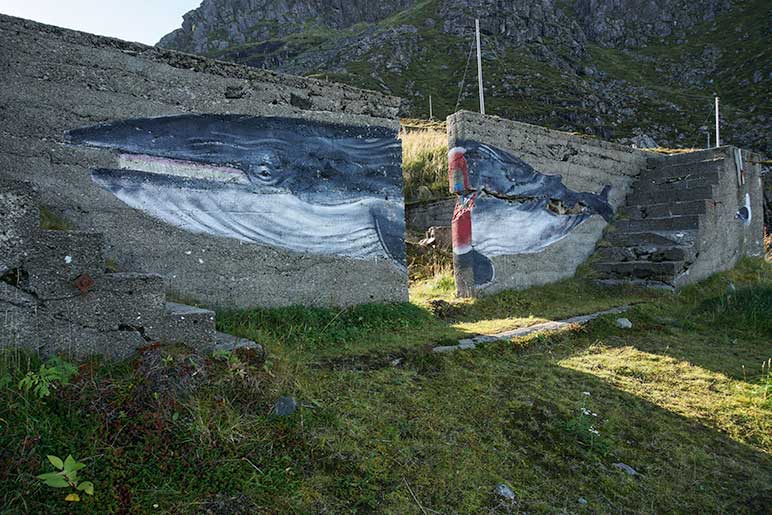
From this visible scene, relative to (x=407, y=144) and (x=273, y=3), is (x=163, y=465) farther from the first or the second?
(x=273, y=3)

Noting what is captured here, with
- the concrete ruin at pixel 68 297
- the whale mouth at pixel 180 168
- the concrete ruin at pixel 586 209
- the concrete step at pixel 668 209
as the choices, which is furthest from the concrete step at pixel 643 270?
the concrete ruin at pixel 68 297

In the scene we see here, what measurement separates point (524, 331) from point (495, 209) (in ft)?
7.81

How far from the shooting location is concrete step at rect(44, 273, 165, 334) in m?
2.88

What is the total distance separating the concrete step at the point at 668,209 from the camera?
8.77 metres

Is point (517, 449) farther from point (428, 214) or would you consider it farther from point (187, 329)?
point (428, 214)

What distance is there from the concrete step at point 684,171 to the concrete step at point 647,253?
2.00m

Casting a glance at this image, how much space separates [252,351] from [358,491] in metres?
1.34

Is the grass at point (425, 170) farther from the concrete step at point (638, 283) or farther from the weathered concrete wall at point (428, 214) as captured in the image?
the concrete step at point (638, 283)

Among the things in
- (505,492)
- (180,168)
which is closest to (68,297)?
(180,168)

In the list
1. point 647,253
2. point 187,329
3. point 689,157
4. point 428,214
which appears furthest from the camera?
point 428,214

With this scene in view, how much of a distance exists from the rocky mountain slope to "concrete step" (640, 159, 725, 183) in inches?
1207

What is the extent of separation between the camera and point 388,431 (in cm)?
295

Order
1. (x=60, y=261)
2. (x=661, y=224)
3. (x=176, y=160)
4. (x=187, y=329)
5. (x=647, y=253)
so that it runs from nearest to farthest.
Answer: (x=60, y=261) → (x=187, y=329) → (x=176, y=160) → (x=647, y=253) → (x=661, y=224)

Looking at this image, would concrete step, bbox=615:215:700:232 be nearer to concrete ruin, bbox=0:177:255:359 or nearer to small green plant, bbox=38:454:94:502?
concrete ruin, bbox=0:177:255:359
